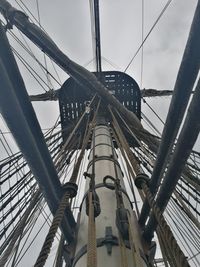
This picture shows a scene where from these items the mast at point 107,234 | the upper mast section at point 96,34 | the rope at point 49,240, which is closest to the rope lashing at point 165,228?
the mast at point 107,234

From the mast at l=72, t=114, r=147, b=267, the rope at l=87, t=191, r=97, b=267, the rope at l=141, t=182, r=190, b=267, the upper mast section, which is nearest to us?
the rope at l=87, t=191, r=97, b=267

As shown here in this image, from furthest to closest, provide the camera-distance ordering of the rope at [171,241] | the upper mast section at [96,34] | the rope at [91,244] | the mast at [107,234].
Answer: the upper mast section at [96,34], the mast at [107,234], the rope at [171,241], the rope at [91,244]

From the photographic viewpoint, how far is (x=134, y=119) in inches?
220

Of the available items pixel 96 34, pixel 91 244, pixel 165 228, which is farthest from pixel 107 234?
pixel 96 34

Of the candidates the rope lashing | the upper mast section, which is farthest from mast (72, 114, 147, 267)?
the upper mast section

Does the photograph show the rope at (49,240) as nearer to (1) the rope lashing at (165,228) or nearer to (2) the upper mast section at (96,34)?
(1) the rope lashing at (165,228)

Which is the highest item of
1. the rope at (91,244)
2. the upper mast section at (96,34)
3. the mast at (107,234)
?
the upper mast section at (96,34)

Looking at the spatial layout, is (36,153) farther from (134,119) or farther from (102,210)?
(134,119)

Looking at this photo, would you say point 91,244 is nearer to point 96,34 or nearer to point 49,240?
point 49,240

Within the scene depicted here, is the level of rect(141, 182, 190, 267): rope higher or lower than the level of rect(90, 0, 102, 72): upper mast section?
lower

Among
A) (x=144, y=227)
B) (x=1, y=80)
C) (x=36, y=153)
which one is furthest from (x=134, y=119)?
(x=1, y=80)

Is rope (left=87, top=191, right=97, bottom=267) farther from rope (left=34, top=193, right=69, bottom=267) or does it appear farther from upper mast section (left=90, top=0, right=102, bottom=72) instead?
upper mast section (left=90, top=0, right=102, bottom=72)

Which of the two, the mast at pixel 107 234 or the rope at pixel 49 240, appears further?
the mast at pixel 107 234

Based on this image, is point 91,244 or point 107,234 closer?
point 91,244
